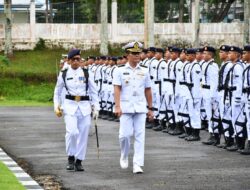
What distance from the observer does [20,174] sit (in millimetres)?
16359

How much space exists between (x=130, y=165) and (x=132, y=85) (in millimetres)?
1558

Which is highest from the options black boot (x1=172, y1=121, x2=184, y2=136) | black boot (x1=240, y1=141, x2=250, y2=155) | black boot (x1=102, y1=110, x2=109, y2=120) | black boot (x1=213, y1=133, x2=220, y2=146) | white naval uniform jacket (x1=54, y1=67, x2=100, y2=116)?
white naval uniform jacket (x1=54, y1=67, x2=100, y2=116)

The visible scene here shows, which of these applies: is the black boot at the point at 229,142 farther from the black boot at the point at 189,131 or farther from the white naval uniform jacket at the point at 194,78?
the white naval uniform jacket at the point at 194,78

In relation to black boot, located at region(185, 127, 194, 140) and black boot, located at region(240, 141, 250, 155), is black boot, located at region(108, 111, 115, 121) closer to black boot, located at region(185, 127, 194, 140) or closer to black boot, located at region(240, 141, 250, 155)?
black boot, located at region(185, 127, 194, 140)

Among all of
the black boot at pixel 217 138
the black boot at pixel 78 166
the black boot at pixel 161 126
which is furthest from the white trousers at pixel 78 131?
the black boot at pixel 161 126

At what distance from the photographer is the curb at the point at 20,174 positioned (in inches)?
585

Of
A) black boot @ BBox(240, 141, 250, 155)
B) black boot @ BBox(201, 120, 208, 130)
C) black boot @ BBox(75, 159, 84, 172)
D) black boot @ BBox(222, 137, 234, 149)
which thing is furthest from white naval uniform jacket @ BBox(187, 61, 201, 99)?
black boot @ BBox(75, 159, 84, 172)

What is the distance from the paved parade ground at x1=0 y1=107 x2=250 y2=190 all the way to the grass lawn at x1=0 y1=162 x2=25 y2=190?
1.35 feet

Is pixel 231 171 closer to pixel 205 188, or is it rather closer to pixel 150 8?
pixel 205 188

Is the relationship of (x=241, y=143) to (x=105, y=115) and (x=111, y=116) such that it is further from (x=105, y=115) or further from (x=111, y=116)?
(x=105, y=115)

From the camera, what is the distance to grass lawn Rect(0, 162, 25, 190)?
14.5 metres

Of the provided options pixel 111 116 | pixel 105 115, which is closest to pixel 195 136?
pixel 111 116

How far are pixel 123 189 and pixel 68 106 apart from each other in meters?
2.98

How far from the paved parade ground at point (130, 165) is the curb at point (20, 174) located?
0.52ft
